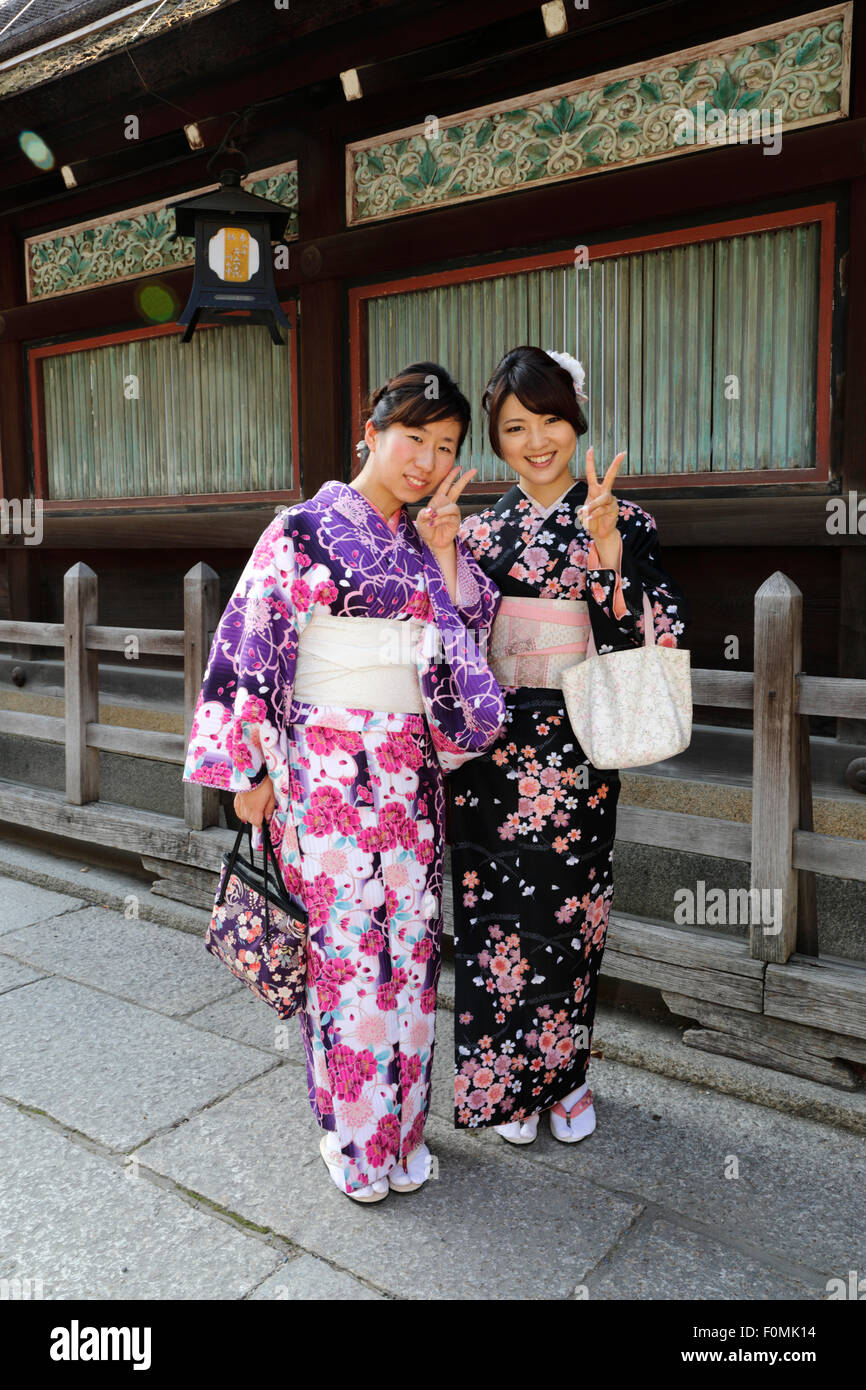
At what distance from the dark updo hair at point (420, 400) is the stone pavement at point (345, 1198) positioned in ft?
6.69

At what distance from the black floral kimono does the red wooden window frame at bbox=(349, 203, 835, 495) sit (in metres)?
1.77

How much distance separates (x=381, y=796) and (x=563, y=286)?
10.6ft

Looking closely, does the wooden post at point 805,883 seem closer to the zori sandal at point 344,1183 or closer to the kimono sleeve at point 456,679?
the kimono sleeve at point 456,679

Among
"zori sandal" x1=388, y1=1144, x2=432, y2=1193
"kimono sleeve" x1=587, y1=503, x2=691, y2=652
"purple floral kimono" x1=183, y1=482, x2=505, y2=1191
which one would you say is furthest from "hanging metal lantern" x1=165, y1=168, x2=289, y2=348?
"zori sandal" x1=388, y1=1144, x2=432, y2=1193

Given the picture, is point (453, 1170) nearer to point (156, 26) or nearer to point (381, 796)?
point (381, 796)

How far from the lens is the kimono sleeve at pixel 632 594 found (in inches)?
105

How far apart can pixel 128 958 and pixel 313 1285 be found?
2272mm

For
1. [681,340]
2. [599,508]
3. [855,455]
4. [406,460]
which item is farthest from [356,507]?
[681,340]

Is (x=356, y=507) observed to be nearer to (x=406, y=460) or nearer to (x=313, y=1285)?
(x=406, y=460)

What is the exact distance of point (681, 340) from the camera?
4500mm

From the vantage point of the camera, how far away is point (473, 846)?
9.41 feet

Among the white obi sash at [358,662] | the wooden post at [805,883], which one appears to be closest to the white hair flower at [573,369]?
the white obi sash at [358,662]

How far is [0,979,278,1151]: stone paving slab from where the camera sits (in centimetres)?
304

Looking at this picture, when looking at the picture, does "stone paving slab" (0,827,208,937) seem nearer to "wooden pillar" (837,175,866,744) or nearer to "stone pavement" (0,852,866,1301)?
"stone pavement" (0,852,866,1301)
